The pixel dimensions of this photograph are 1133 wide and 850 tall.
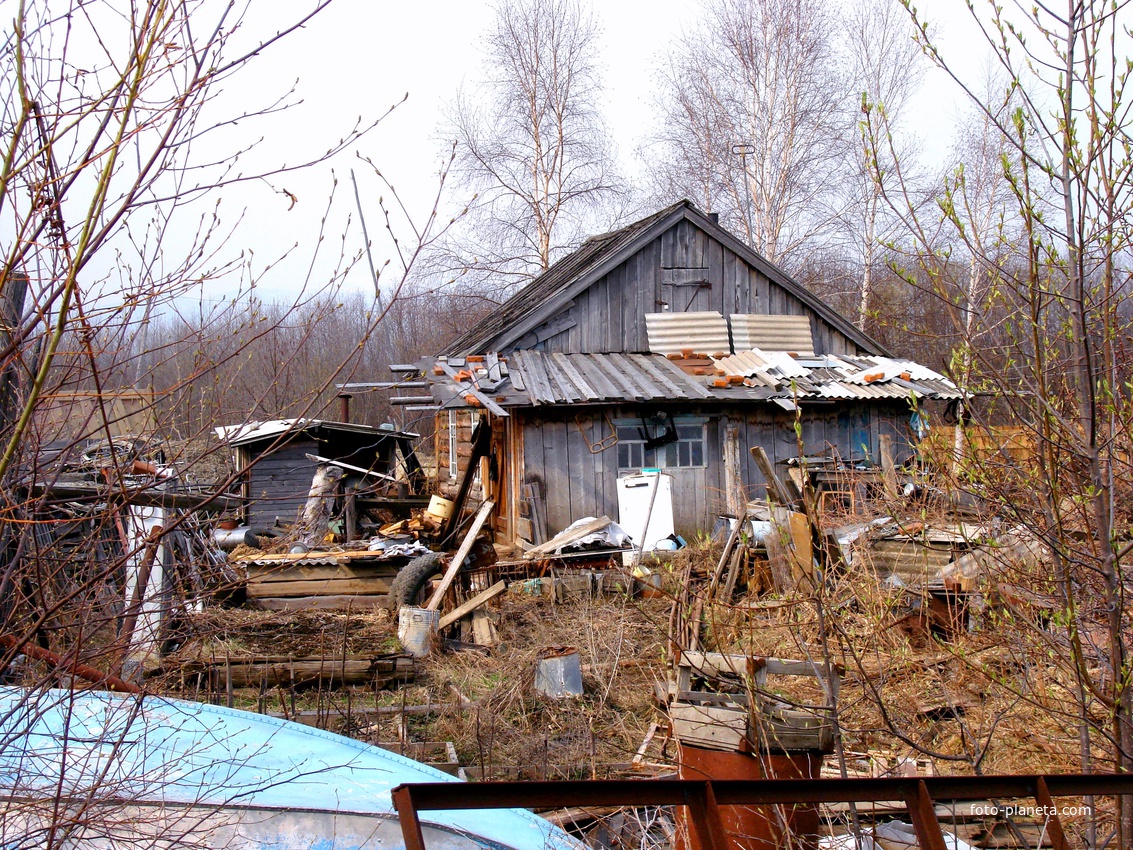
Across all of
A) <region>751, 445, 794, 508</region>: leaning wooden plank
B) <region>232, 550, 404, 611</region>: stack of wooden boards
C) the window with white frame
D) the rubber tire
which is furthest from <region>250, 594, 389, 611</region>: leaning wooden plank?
<region>751, 445, 794, 508</region>: leaning wooden plank

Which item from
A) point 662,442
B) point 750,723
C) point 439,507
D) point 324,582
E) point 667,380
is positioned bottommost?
point 324,582

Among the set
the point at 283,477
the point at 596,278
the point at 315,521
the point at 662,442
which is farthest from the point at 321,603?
the point at 596,278

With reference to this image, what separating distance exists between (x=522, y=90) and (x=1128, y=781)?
939 inches

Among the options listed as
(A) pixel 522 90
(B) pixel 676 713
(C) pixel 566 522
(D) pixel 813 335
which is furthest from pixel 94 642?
(A) pixel 522 90

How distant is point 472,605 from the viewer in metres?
8.75

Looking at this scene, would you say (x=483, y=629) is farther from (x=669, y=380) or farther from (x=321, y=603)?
(x=669, y=380)

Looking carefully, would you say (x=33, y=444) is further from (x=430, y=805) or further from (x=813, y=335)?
(x=813, y=335)

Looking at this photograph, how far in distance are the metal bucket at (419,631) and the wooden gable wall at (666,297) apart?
233 inches

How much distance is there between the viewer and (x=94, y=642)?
10.5 feet

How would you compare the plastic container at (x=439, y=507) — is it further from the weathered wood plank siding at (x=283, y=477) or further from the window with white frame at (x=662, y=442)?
the window with white frame at (x=662, y=442)

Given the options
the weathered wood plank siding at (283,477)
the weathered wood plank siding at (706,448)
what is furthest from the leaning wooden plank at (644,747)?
the weathered wood plank siding at (283,477)

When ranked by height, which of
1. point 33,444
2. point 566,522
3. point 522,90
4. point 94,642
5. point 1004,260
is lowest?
point 566,522

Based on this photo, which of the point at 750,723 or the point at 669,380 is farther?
the point at 669,380

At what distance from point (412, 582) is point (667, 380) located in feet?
16.6
